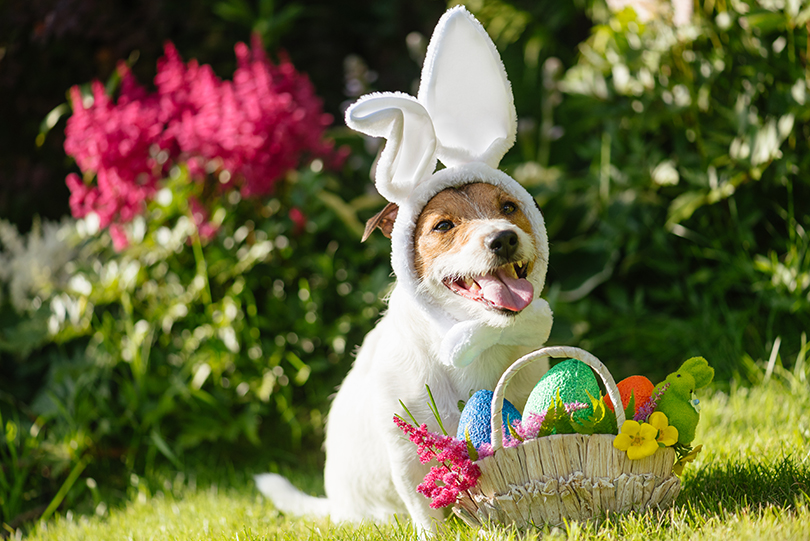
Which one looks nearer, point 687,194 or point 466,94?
point 466,94

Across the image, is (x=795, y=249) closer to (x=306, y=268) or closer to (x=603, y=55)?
(x=603, y=55)

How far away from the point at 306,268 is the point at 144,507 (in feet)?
4.04

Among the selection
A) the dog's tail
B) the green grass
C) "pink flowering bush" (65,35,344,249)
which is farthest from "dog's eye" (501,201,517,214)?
"pink flowering bush" (65,35,344,249)

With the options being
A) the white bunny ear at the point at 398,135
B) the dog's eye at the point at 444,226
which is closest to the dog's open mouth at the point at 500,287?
the dog's eye at the point at 444,226

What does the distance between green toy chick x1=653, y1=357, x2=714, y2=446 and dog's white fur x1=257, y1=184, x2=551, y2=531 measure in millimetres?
312

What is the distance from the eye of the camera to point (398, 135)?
1659 millimetres

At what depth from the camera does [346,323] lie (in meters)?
3.07

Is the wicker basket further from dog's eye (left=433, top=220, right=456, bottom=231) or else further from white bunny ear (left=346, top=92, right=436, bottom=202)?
white bunny ear (left=346, top=92, right=436, bottom=202)

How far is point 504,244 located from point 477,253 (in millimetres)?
63

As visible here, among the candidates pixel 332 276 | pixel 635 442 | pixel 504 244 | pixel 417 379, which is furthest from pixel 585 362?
pixel 332 276

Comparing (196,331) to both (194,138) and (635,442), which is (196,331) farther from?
(635,442)

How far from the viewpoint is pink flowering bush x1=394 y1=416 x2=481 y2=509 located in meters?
1.48

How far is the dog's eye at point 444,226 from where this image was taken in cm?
166

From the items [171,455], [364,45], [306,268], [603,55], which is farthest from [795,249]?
[364,45]
